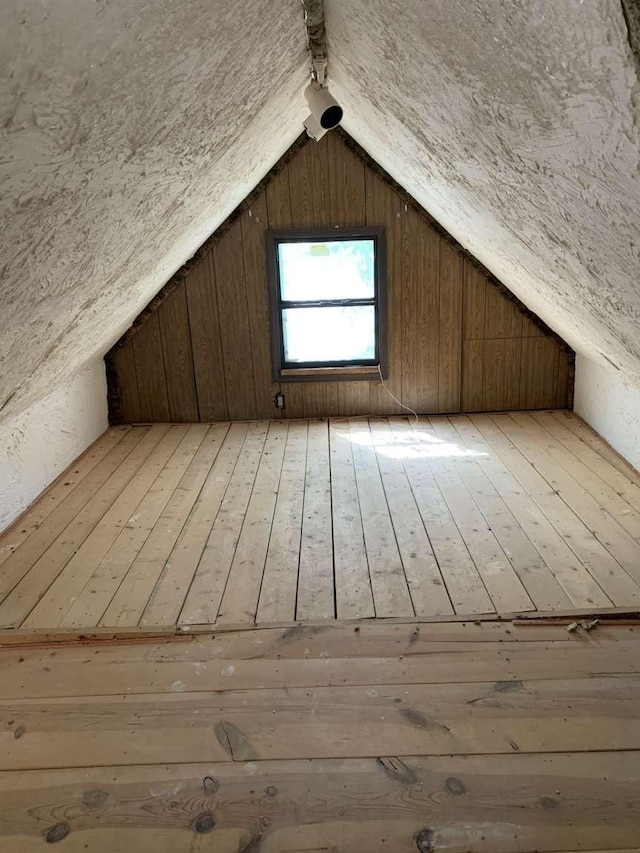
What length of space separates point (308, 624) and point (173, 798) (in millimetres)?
755

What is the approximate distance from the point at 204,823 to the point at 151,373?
11.0ft

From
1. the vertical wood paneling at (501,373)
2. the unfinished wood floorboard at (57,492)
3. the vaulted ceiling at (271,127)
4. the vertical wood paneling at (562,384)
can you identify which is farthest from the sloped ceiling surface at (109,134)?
the vertical wood paneling at (562,384)

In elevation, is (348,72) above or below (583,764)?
above

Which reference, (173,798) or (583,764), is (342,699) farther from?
(583,764)

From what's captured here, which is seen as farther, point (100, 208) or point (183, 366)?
point (183, 366)

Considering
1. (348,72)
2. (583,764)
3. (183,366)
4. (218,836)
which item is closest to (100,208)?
(348,72)

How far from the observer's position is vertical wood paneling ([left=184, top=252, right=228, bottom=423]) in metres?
4.29

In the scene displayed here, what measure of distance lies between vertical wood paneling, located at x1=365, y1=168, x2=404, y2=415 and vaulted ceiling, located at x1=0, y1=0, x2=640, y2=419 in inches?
47.0

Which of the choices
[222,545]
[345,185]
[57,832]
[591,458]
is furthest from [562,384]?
[57,832]

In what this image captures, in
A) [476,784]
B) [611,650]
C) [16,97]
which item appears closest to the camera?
[16,97]

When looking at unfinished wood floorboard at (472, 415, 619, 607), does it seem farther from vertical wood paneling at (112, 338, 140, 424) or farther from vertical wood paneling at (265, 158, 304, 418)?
vertical wood paneling at (112, 338, 140, 424)

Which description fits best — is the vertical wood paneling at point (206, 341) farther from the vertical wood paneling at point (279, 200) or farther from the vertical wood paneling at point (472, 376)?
the vertical wood paneling at point (472, 376)

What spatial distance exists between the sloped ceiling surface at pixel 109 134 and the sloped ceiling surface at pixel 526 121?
0.30m

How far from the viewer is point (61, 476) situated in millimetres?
3609
